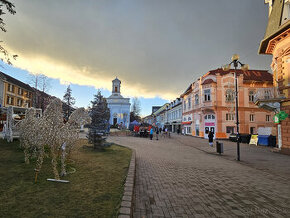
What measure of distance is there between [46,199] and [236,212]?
4.61 metres

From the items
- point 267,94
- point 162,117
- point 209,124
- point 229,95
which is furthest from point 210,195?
point 162,117

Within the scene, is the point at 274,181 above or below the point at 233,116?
below

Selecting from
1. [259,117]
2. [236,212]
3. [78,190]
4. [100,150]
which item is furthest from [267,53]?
[78,190]

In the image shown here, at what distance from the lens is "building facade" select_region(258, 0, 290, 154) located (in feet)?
41.6

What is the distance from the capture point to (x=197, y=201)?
13.7 ft

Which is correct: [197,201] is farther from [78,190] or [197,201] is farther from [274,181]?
[274,181]

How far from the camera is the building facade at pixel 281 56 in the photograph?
1268cm

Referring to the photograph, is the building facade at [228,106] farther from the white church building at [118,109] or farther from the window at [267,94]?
the white church building at [118,109]

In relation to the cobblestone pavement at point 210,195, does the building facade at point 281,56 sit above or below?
above

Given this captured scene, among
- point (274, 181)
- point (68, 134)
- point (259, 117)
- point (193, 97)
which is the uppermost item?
point (193, 97)

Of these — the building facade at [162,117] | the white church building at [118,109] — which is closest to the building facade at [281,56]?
the building facade at [162,117]

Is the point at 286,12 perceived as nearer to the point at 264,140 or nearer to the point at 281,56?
the point at 281,56

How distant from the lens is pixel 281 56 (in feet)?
44.0

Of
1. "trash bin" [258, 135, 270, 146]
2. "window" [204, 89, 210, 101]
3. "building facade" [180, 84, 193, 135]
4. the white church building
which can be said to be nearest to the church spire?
the white church building
